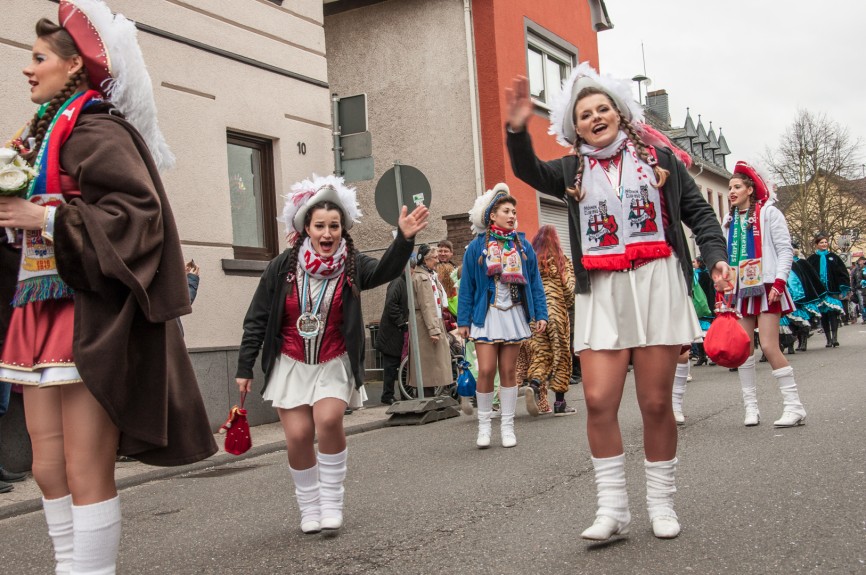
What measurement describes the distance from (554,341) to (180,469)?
152 inches

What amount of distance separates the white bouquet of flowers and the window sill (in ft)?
26.0

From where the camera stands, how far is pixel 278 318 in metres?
5.12

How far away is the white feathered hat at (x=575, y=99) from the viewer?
4426 mm

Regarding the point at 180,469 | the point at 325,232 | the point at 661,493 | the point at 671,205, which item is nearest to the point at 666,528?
the point at 661,493

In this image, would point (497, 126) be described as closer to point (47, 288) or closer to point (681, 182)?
point (681, 182)

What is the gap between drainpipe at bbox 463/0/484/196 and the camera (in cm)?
1733

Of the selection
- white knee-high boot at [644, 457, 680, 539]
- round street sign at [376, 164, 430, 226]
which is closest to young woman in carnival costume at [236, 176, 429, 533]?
white knee-high boot at [644, 457, 680, 539]

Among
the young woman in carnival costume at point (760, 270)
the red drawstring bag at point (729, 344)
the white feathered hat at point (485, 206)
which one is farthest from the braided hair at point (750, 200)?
the red drawstring bag at point (729, 344)

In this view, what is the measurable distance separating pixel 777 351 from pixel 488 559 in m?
4.54

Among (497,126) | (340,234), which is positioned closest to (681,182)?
(340,234)

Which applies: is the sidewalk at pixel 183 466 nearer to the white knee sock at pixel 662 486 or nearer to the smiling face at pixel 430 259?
the smiling face at pixel 430 259

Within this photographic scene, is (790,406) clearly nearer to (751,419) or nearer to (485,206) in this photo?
(751,419)

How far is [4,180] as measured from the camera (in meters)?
2.93

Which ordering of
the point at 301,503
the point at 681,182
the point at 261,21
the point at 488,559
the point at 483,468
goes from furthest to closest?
the point at 261,21 → the point at 483,468 → the point at 301,503 → the point at 681,182 → the point at 488,559
